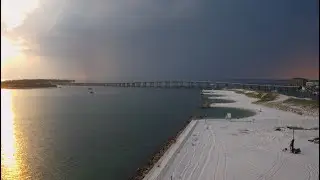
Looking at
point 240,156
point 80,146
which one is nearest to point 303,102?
point 240,156

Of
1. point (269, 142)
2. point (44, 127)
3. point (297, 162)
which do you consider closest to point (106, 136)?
point (44, 127)

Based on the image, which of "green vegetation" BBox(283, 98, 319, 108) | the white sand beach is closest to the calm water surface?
the white sand beach

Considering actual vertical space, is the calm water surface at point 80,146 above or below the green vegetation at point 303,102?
below

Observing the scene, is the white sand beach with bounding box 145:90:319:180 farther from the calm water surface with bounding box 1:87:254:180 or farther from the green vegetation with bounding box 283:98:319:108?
the green vegetation with bounding box 283:98:319:108

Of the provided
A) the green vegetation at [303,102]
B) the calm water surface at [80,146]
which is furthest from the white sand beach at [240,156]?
the green vegetation at [303,102]

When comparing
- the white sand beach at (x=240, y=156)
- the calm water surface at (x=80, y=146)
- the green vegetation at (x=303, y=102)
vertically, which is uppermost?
the green vegetation at (x=303, y=102)

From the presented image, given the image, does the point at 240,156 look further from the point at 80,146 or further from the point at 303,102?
the point at 303,102

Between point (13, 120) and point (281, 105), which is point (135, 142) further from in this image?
point (281, 105)

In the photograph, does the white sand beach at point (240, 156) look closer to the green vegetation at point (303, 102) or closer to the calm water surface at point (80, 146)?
the calm water surface at point (80, 146)
